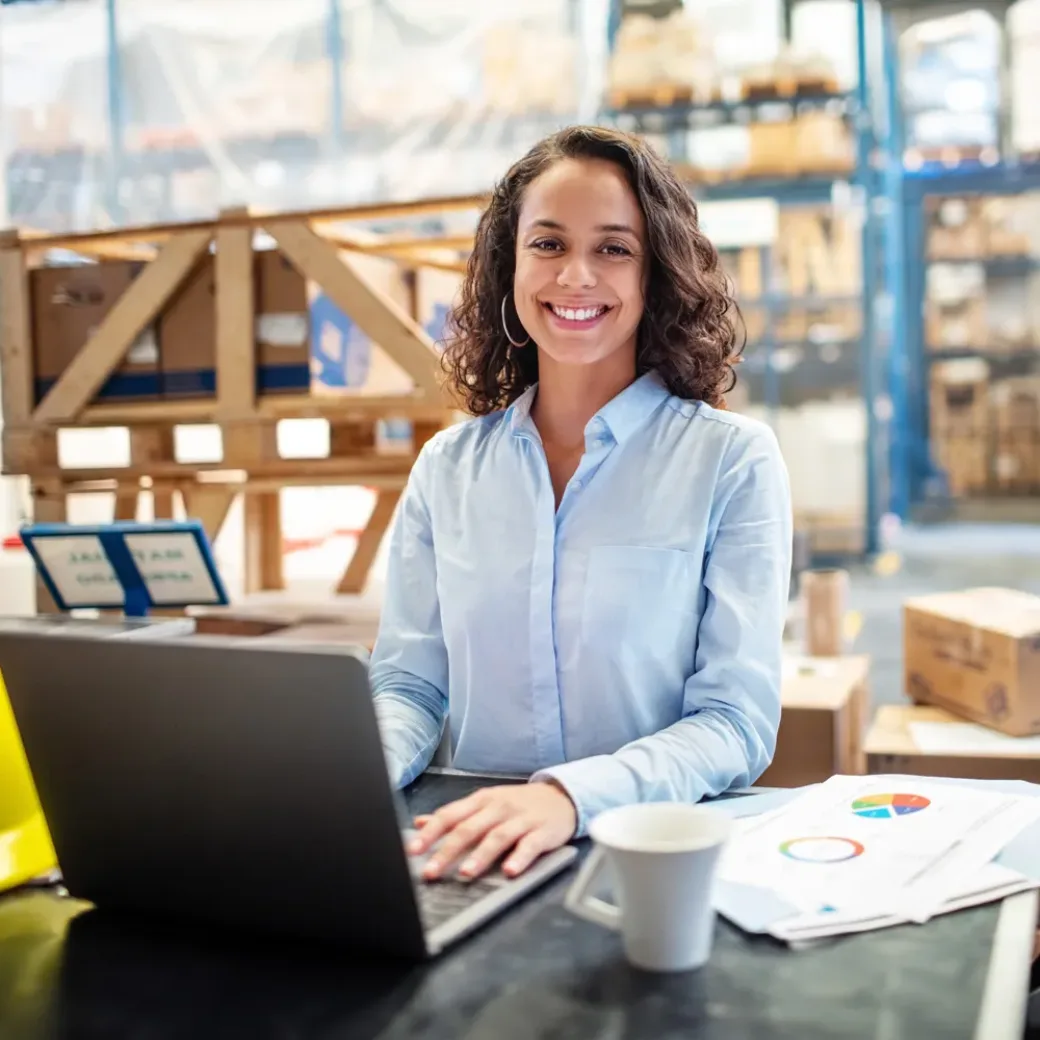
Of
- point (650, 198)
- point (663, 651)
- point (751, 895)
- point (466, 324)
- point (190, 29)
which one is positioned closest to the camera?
point (751, 895)

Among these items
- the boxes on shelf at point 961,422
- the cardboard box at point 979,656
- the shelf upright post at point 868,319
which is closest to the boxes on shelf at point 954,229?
the boxes on shelf at point 961,422

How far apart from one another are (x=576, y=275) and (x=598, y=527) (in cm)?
32

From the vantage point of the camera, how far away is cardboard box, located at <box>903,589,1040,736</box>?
8.80 ft

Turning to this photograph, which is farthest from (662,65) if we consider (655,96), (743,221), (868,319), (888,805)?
(888,805)

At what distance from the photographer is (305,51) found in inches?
249

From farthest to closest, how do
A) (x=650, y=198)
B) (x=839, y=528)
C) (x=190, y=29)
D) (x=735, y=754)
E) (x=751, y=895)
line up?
(x=839, y=528) < (x=190, y=29) < (x=650, y=198) < (x=735, y=754) < (x=751, y=895)

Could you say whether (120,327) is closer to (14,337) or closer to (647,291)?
(14,337)

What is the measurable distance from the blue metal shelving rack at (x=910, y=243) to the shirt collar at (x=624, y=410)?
740cm

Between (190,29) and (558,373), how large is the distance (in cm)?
521

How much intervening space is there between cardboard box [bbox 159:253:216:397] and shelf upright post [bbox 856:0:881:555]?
5210mm

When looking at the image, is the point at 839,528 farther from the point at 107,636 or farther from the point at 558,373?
the point at 107,636

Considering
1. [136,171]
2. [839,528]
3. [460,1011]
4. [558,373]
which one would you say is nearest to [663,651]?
[558,373]

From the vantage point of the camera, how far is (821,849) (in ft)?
3.60

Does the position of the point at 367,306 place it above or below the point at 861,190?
below
